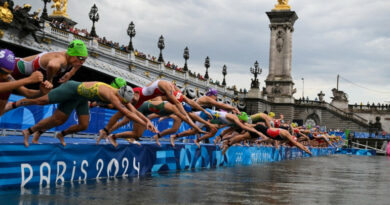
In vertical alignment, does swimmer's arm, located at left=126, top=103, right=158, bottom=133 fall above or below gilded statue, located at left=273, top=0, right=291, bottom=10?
below

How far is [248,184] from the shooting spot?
9953 millimetres

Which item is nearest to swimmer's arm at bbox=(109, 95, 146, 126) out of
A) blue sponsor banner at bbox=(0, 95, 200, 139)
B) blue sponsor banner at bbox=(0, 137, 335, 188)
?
blue sponsor banner at bbox=(0, 137, 335, 188)

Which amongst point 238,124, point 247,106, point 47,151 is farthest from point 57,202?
point 247,106

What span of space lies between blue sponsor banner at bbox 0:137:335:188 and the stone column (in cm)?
7090

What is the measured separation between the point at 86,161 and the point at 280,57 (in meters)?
78.4

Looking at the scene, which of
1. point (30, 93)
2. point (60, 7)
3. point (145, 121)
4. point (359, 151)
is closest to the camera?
point (30, 93)

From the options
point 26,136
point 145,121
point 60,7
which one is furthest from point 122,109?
point 60,7

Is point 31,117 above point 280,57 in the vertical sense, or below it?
below

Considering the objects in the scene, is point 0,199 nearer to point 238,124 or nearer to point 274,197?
point 274,197

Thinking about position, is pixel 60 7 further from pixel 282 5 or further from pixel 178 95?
pixel 178 95

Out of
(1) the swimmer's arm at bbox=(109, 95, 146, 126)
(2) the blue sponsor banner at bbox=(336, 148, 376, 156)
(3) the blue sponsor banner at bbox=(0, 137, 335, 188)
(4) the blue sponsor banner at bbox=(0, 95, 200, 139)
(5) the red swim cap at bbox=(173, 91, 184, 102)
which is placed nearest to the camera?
(3) the blue sponsor banner at bbox=(0, 137, 335, 188)

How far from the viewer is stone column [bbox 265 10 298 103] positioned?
84.5 m

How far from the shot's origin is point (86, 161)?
930cm

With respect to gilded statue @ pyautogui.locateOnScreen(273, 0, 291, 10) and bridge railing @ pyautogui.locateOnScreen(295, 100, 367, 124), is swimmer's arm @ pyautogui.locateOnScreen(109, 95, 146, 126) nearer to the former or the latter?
gilded statue @ pyautogui.locateOnScreen(273, 0, 291, 10)
